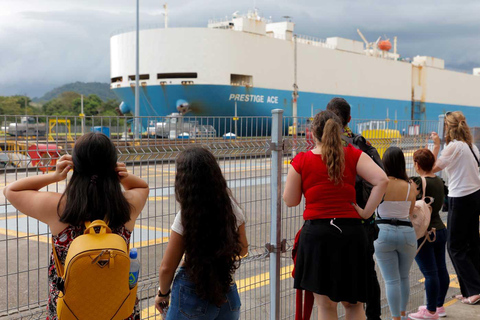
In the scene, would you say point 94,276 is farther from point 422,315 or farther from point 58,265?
point 422,315

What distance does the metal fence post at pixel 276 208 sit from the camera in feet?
13.1

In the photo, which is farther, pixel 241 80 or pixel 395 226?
pixel 241 80

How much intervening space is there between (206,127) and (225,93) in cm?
3429

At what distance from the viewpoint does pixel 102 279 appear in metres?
2.25

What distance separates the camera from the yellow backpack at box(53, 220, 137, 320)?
220cm

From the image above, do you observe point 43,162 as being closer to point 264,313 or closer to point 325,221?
point 325,221

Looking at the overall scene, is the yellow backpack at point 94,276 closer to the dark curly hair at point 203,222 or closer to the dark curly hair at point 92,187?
the dark curly hair at point 92,187

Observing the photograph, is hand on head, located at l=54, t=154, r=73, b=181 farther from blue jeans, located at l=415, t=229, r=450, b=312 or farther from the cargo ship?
the cargo ship

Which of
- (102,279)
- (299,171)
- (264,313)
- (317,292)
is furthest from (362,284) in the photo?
(102,279)

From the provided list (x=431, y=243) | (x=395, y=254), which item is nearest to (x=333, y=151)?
(x=395, y=254)

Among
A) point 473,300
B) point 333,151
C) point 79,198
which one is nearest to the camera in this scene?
point 79,198

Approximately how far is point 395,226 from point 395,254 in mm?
250

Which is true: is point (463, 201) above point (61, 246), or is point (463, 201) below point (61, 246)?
below

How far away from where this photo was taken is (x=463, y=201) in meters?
5.36
